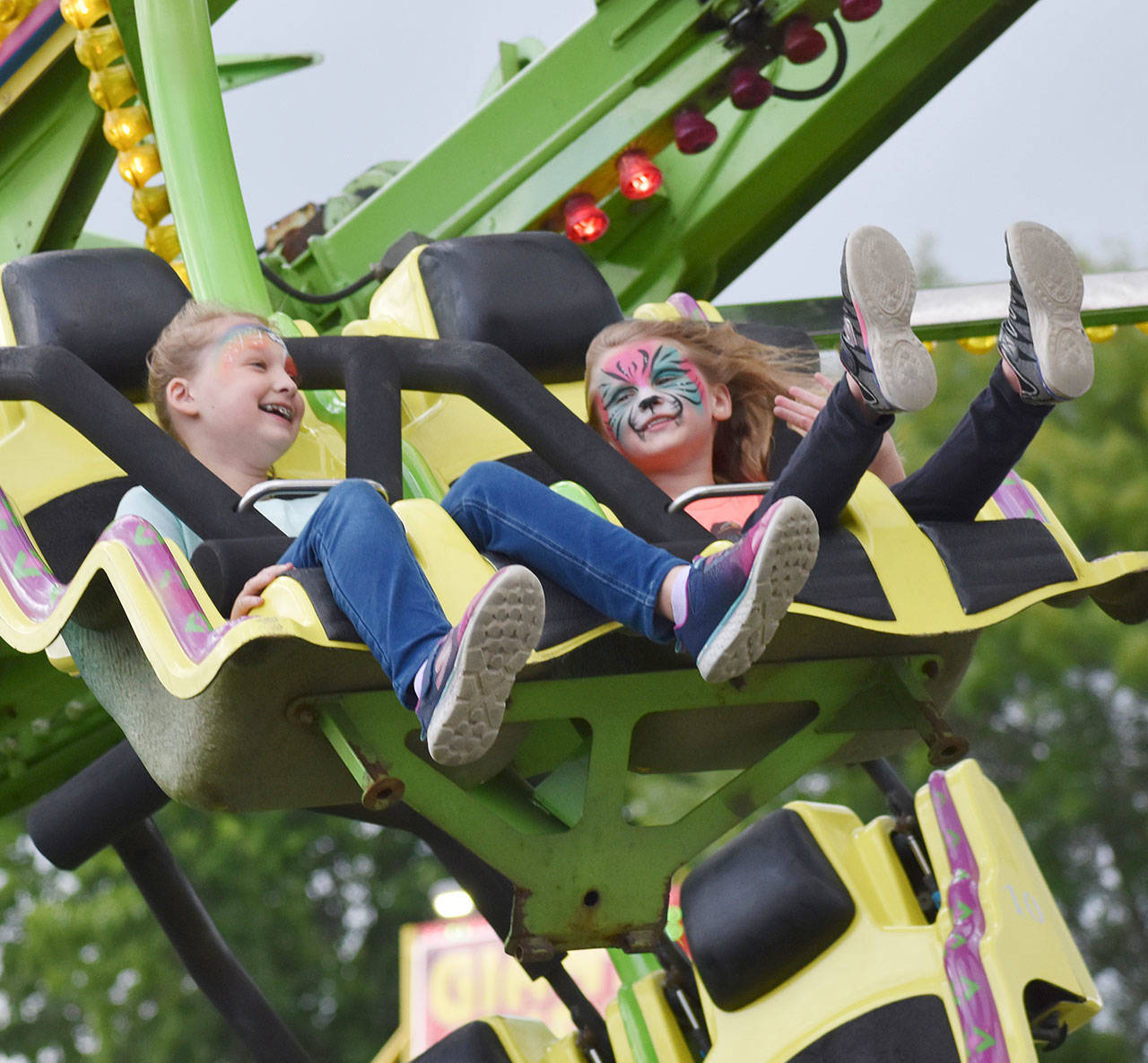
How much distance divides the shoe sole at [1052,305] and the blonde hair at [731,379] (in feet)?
2.34

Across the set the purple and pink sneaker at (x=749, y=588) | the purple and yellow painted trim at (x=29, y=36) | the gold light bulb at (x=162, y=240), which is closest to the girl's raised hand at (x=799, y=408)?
the purple and pink sneaker at (x=749, y=588)

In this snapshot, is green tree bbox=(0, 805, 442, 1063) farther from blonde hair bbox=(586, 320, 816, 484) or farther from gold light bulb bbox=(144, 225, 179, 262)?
blonde hair bbox=(586, 320, 816, 484)

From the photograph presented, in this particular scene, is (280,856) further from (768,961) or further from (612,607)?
(612,607)

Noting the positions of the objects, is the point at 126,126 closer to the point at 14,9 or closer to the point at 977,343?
the point at 14,9

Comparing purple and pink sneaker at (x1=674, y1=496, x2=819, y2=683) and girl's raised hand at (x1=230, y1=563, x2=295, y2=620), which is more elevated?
girl's raised hand at (x1=230, y1=563, x2=295, y2=620)

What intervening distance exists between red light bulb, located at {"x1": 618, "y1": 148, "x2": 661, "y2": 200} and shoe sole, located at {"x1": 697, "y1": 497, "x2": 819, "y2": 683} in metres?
2.39

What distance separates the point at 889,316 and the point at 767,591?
1.19 ft

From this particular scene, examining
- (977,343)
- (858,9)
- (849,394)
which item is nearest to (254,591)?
(849,394)

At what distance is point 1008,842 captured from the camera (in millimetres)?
3086

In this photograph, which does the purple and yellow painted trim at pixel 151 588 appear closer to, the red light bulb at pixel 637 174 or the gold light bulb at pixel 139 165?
the gold light bulb at pixel 139 165

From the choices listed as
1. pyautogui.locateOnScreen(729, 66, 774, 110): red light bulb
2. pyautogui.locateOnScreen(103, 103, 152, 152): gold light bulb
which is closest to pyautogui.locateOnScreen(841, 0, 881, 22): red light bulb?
pyautogui.locateOnScreen(729, 66, 774, 110): red light bulb

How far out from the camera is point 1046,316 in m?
2.07

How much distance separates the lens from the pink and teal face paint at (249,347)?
2574 mm

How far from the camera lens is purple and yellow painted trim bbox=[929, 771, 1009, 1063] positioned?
2756 millimetres
